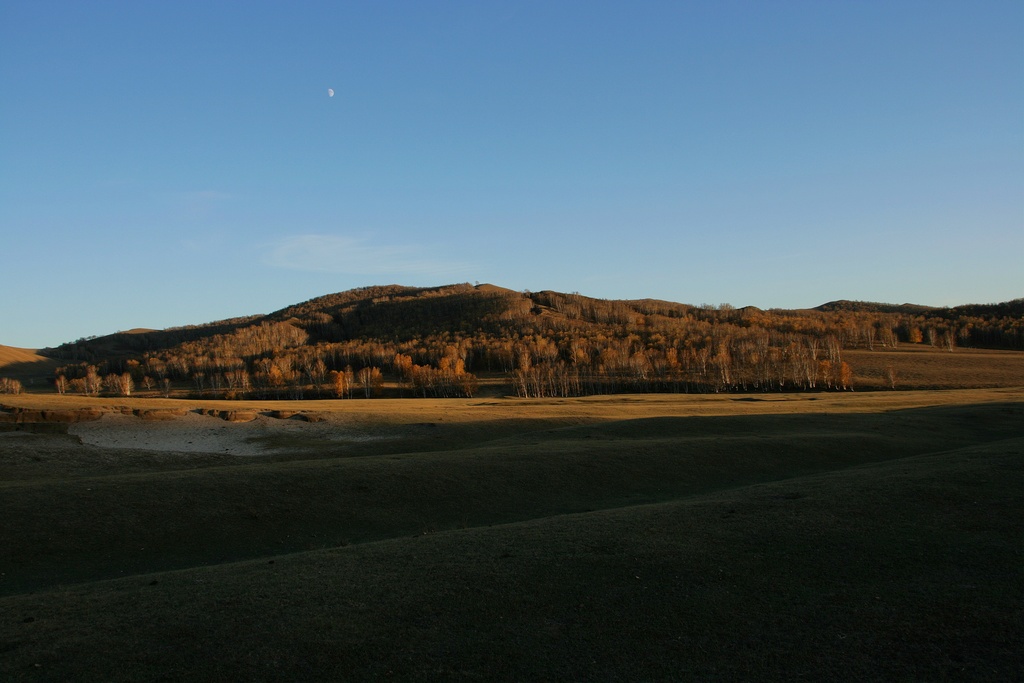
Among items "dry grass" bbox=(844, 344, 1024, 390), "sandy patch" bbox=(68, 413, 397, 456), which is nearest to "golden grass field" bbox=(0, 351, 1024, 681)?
"sandy patch" bbox=(68, 413, 397, 456)

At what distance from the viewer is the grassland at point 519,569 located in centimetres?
1238

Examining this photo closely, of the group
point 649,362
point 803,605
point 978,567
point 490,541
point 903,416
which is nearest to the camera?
point 803,605

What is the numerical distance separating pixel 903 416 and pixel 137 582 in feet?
194

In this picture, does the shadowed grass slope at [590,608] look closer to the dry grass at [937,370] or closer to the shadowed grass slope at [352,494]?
the shadowed grass slope at [352,494]

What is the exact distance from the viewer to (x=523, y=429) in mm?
57719

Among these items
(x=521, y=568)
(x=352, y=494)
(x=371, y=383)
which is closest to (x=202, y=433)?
(x=352, y=494)

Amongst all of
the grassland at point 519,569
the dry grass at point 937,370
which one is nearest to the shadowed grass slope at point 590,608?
the grassland at point 519,569

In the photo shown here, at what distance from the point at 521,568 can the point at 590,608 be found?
2963mm

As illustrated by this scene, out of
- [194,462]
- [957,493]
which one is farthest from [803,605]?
[194,462]

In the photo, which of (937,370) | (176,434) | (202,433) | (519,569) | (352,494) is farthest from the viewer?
(937,370)

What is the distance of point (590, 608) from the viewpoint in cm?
1466

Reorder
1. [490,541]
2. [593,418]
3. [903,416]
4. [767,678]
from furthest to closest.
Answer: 1. [593,418]
2. [903,416]
3. [490,541]
4. [767,678]

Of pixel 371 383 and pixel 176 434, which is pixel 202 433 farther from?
pixel 371 383

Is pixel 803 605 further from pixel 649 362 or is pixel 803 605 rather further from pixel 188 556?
pixel 649 362
